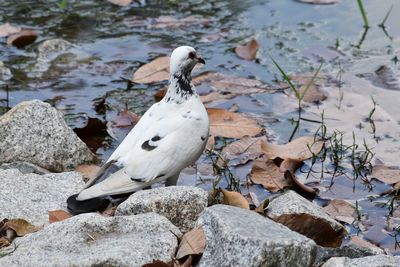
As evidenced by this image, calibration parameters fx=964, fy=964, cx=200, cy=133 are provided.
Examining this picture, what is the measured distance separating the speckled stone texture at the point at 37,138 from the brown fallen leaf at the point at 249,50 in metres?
2.19

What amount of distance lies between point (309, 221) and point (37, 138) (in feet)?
5.85

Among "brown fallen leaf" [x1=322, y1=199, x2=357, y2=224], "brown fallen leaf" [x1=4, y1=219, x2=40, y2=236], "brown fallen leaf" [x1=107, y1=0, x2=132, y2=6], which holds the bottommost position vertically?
"brown fallen leaf" [x1=107, y1=0, x2=132, y2=6]

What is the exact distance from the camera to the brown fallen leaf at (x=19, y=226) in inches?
176

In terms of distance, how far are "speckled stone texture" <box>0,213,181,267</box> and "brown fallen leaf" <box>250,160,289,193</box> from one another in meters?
1.19

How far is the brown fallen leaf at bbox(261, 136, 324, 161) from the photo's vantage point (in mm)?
5559

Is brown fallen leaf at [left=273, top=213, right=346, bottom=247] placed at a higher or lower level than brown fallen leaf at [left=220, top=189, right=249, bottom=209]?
higher

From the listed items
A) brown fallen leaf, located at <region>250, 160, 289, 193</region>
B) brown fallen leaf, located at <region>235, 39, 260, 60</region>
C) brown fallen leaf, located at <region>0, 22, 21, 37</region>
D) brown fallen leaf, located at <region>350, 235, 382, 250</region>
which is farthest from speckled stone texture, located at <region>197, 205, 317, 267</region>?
brown fallen leaf, located at <region>0, 22, 21, 37</region>

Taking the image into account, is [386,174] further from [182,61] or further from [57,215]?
[57,215]

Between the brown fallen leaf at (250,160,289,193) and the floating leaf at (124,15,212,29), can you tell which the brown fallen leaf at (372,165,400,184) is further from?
the floating leaf at (124,15,212,29)

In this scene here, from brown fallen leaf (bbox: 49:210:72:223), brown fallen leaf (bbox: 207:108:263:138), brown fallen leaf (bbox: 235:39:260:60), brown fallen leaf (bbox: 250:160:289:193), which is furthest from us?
brown fallen leaf (bbox: 235:39:260:60)

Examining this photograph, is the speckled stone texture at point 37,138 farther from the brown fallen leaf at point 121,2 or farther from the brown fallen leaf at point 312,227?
the brown fallen leaf at point 121,2

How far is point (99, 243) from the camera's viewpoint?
13.3ft

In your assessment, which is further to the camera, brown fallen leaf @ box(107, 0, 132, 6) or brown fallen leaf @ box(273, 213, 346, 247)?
brown fallen leaf @ box(107, 0, 132, 6)

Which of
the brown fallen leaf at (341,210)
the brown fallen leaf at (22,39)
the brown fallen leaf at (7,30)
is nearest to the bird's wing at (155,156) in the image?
the brown fallen leaf at (341,210)
